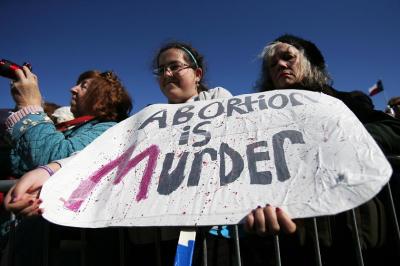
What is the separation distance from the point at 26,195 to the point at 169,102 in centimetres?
111

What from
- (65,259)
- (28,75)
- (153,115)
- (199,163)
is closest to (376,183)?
(199,163)

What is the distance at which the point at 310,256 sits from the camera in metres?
1.22

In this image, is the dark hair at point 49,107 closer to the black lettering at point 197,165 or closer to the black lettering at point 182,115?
the black lettering at point 182,115

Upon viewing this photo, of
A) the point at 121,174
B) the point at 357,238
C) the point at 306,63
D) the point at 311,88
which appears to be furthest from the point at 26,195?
the point at 306,63

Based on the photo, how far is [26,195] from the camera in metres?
1.09

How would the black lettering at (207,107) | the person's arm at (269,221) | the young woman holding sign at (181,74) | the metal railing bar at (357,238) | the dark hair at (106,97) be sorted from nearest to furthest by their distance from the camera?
the person's arm at (269,221)
the metal railing bar at (357,238)
the black lettering at (207,107)
the young woman holding sign at (181,74)
the dark hair at (106,97)

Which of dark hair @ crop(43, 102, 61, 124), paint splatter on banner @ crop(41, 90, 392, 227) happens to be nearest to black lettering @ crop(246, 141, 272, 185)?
paint splatter on banner @ crop(41, 90, 392, 227)

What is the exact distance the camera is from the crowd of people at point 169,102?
3.70 feet

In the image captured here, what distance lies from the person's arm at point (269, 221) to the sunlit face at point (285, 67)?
133 centimetres

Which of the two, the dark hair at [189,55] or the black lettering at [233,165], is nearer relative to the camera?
the black lettering at [233,165]

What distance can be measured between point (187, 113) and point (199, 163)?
36 cm

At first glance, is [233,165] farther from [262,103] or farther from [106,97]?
[106,97]

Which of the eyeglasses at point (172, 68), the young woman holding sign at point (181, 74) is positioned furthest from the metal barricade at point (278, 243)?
the eyeglasses at point (172, 68)

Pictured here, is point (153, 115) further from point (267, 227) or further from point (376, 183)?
point (376, 183)
